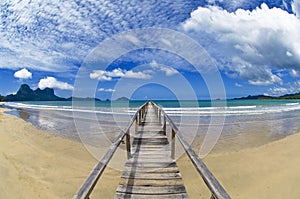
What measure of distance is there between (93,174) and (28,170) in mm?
5595

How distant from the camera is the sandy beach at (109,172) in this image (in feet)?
18.0

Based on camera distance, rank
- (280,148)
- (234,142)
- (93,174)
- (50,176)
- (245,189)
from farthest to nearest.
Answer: (234,142), (280,148), (50,176), (245,189), (93,174)

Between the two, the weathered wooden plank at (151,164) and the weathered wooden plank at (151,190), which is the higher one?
the weathered wooden plank at (151,164)

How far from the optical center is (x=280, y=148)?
976 centimetres

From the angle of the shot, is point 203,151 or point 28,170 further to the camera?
point 203,151

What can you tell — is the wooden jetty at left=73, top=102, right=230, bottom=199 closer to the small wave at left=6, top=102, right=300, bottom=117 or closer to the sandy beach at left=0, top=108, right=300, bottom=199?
the sandy beach at left=0, top=108, right=300, bottom=199

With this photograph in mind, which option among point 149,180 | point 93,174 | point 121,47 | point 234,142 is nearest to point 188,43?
point 121,47

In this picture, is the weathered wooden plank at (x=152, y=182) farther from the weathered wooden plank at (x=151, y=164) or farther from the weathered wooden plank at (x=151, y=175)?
the weathered wooden plank at (x=151, y=164)

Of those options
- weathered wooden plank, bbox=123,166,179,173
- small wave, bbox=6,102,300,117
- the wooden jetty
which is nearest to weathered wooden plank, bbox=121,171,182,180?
the wooden jetty

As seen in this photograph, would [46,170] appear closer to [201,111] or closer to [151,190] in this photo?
[151,190]

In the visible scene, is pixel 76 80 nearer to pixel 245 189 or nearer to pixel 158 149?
pixel 158 149

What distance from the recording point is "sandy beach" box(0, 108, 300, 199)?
5.50 m

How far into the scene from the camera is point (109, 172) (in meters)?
6.51

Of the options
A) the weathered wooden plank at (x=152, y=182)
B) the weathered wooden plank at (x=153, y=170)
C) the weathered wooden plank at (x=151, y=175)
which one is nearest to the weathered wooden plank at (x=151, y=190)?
the weathered wooden plank at (x=152, y=182)
